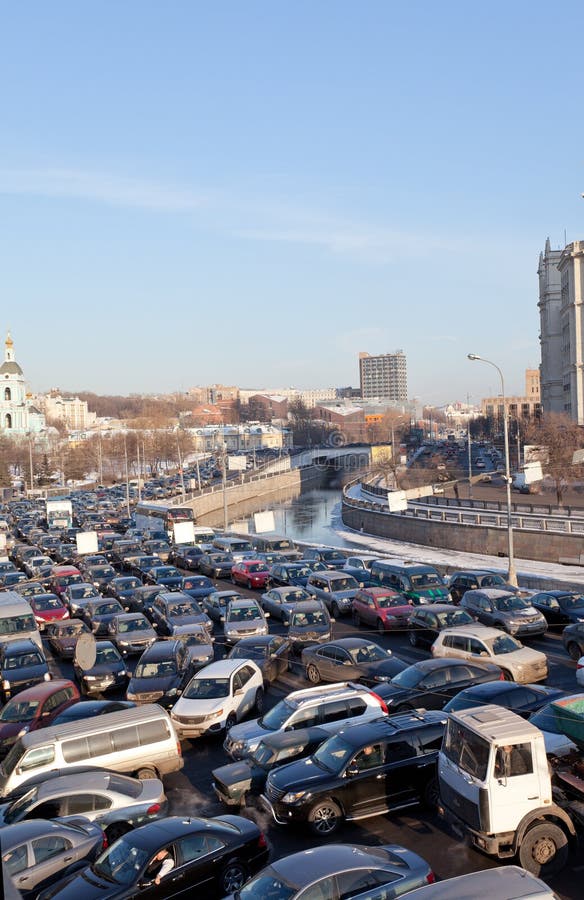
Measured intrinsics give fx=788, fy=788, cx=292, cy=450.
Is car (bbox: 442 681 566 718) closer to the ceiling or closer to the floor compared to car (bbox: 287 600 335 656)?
closer to the ceiling

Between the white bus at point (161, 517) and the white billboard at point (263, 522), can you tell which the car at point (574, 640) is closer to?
the white billboard at point (263, 522)

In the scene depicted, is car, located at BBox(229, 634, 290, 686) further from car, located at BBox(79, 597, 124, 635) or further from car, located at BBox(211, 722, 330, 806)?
car, located at BBox(79, 597, 124, 635)

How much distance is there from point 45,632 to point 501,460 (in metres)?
64.3

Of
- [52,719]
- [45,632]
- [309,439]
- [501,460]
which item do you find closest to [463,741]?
[52,719]

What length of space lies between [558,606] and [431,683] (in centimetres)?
747

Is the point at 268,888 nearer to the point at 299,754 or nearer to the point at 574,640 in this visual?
the point at 299,754

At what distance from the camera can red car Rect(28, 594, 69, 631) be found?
69.6 feet

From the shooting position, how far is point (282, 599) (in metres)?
20.1

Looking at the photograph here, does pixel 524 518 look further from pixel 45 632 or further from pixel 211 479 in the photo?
pixel 211 479

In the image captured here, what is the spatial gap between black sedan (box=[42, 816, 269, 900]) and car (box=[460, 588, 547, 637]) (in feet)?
33.8

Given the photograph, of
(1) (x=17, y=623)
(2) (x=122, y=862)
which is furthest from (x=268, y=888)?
(1) (x=17, y=623)

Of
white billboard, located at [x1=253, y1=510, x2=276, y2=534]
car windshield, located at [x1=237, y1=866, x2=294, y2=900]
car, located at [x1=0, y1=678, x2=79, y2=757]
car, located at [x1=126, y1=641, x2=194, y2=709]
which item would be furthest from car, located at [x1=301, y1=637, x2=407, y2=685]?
white billboard, located at [x1=253, y1=510, x2=276, y2=534]

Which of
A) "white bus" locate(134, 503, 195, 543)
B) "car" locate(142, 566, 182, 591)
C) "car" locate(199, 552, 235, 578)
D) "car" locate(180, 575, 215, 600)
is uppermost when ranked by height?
"car" locate(180, 575, 215, 600)

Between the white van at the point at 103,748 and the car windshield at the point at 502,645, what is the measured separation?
572 centimetres
